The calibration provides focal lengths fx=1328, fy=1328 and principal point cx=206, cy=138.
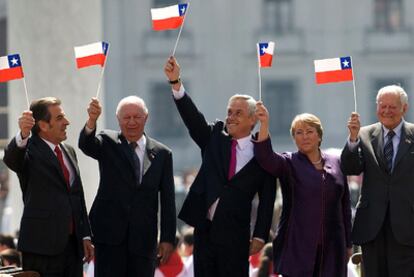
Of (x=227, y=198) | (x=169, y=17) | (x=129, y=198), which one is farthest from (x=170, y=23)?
(x=227, y=198)

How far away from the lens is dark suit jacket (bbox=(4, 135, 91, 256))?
918 cm

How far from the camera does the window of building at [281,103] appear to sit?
5044 centimetres

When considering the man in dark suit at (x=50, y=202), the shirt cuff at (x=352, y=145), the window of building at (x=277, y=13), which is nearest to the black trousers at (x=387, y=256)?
the shirt cuff at (x=352, y=145)

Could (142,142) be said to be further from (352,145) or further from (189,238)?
(189,238)

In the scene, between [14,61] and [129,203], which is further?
[14,61]

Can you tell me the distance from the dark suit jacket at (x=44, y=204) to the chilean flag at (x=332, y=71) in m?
2.07

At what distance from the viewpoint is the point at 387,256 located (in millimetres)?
9289

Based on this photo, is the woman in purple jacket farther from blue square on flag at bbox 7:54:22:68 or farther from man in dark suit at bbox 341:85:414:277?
blue square on flag at bbox 7:54:22:68

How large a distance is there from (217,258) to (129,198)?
773 mm

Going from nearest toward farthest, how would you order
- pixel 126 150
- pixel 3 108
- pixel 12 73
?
pixel 126 150, pixel 12 73, pixel 3 108

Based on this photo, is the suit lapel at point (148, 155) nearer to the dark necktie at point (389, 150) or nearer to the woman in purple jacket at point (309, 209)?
the woman in purple jacket at point (309, 209)

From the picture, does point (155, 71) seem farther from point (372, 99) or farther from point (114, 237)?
point (114, 237)

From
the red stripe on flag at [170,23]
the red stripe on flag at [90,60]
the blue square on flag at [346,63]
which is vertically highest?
the red stripe on flag at [170,23]

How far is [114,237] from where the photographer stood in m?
9.46
